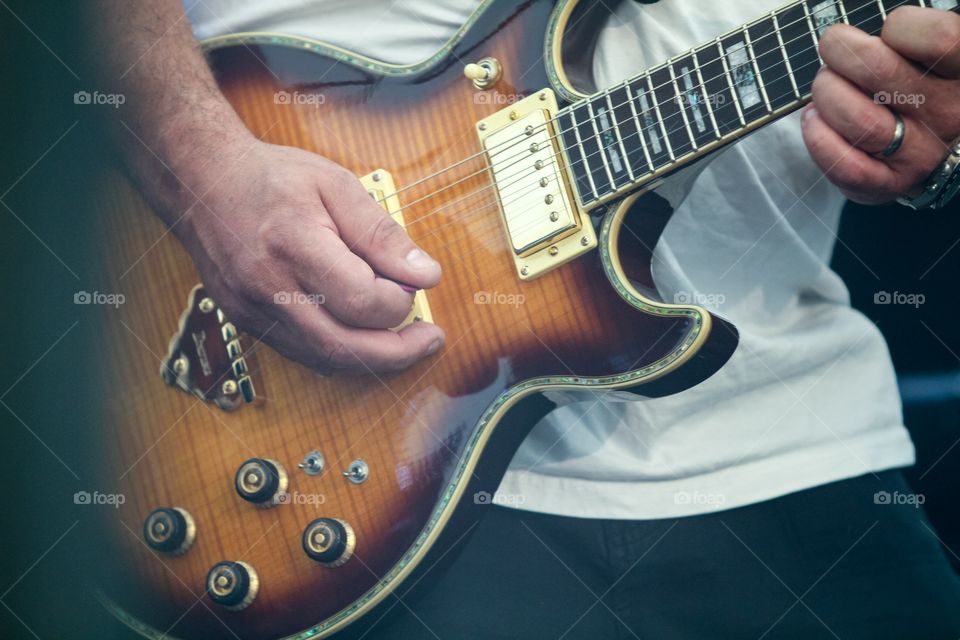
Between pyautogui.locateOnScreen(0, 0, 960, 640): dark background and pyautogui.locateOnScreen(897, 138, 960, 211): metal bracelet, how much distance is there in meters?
0.11

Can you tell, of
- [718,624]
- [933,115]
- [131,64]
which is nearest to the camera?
[933,115]

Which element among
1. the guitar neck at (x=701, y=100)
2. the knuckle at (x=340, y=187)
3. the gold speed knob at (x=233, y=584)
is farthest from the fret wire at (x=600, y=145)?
the gold speed knob at (x=233, y=584)

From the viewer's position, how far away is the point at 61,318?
833 millimetres

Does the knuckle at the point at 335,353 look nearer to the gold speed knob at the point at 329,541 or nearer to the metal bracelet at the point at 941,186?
the gold speed knob at the point at 329,541

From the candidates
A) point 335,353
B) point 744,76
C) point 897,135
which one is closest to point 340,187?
point 335,353

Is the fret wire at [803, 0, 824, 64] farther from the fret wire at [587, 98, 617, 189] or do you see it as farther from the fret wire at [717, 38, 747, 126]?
the fret wire at [587, 98, 617, 189]

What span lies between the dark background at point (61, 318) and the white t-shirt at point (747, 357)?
6 centimetres

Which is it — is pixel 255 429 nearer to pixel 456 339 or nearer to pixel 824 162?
pixel 456 339

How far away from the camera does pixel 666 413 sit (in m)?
0.71

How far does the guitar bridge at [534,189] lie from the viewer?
66 centimetres

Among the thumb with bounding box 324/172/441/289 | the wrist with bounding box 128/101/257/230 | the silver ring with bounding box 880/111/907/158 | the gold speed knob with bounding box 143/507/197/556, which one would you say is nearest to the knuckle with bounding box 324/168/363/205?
the thumb with bounding box 324/172/441/289

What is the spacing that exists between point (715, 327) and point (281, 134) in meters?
0.46

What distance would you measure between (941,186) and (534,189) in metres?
0.31

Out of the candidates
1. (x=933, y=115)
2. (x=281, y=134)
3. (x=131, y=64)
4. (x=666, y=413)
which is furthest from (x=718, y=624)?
(x=131, y=64)
